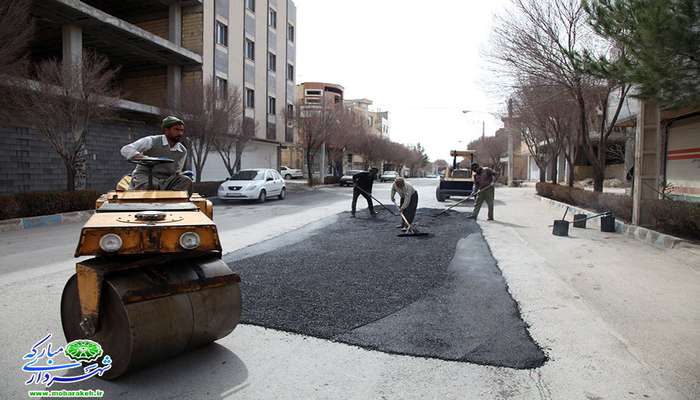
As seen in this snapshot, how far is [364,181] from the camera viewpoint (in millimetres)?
14227

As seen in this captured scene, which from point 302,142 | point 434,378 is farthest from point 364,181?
point 302,142

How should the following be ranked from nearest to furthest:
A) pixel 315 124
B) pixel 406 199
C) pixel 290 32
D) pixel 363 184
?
pixel 406 199 → pixel 363 184 → pixel 315 124 → pixel 290 32

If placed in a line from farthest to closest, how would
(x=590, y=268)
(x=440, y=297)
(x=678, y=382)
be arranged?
(x=590, y=268) → (x=440, y=297) → (x=678, y=382)

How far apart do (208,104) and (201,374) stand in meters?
18.8

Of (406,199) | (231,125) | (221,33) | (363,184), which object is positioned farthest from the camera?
(221,33)

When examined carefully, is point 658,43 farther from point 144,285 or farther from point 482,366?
point 144,285

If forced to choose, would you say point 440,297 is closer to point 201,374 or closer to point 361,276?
point 361,276

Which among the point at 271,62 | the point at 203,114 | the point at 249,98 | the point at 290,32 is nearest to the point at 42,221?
the point at 203,114

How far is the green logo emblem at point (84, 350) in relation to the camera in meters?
3.28

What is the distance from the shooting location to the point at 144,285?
3.17 metres
